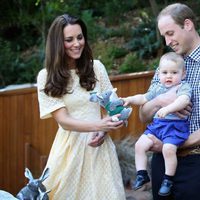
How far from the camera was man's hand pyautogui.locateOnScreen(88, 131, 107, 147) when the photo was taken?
3.38 meters

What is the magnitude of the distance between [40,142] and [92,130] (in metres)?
2.78

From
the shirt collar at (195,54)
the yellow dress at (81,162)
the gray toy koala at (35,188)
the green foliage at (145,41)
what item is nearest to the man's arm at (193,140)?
the shirt collar at (195,54)

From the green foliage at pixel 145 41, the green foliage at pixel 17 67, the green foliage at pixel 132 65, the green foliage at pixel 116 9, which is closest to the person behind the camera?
the green foliage at pixel 132 65

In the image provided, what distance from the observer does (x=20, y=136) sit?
5.90m

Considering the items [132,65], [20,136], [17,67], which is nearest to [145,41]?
[132,65]

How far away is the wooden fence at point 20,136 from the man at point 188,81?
296cm

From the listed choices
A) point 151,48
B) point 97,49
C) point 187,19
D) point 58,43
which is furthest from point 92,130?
point 97,49

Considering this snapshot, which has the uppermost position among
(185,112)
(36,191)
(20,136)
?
(185,112)

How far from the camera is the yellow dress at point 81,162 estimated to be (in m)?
3.45

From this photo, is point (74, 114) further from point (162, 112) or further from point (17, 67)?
point (17, 67)

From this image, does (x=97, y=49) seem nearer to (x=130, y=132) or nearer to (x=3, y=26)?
(x=3, y=26)

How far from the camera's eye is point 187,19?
295 cm

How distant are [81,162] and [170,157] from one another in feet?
2.28

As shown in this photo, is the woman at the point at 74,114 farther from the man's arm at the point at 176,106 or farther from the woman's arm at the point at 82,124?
the man's arm at the point at 176,106
